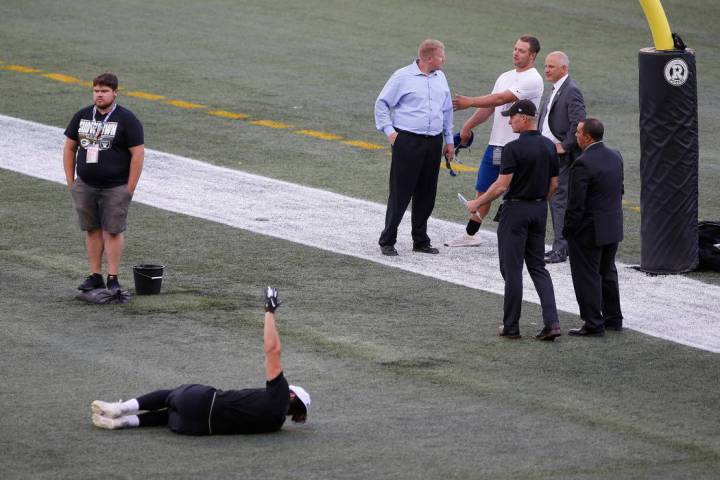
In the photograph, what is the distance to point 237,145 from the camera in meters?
20.1

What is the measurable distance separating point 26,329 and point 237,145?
8526mm

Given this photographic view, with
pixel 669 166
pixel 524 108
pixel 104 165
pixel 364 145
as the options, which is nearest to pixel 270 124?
pixel 364 145

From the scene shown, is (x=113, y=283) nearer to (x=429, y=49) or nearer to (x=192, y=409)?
(x=192, y=409)

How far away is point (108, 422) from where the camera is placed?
932 cm

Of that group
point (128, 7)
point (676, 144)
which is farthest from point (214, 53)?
point (676, 144)

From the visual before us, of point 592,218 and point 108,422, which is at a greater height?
point 592,218

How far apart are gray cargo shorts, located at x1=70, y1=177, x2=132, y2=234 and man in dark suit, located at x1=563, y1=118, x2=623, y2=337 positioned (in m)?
3.82

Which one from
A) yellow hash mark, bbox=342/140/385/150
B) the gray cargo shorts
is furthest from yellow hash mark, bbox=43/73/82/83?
the gray cargo shorts

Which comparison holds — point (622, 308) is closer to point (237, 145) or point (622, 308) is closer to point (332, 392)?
point (332, 392)

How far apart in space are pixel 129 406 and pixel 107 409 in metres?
0.14

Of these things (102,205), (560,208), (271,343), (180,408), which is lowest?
(180,408)

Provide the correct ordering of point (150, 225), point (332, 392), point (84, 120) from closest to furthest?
point (332, 392)
point (84, 120)
point (150, 225)

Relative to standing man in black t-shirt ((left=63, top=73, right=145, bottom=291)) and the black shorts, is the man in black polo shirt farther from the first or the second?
the black shorts

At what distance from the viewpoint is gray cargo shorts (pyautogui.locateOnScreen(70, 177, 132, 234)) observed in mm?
12812
